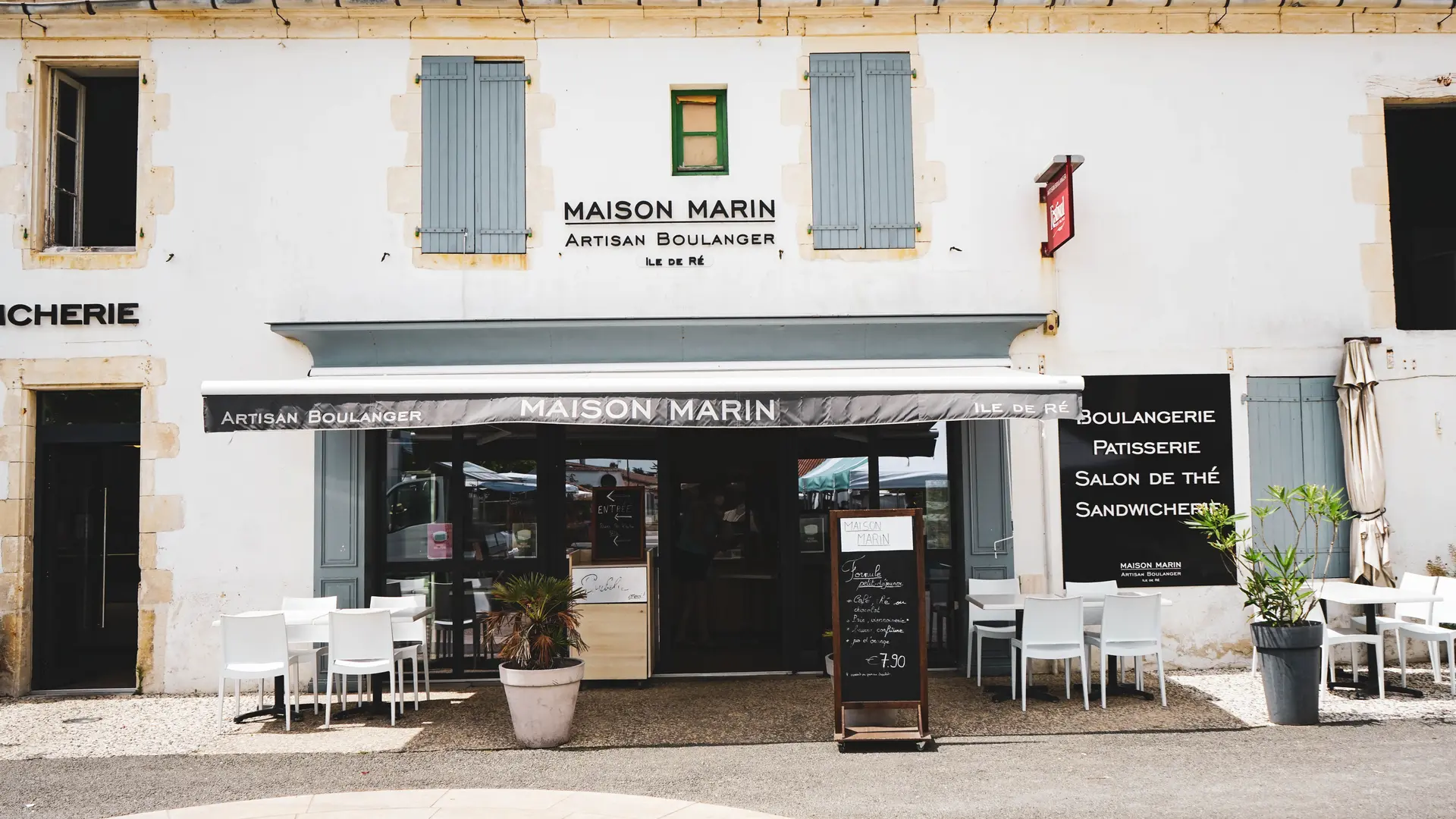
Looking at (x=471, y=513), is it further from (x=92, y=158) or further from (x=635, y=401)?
(x=92, y=158)

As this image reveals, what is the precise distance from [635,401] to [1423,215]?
8.99 m

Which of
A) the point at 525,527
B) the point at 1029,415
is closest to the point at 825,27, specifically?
the point at 1029,415

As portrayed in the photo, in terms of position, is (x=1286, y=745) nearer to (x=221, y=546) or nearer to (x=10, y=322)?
(x=221, y=546)

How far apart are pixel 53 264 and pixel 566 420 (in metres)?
4.91

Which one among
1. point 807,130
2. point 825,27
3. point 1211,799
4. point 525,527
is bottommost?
point 1211,799

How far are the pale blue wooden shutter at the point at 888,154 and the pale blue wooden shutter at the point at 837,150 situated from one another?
68 millimetres

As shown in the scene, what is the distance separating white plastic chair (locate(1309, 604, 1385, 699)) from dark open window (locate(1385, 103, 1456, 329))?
3.53 metres

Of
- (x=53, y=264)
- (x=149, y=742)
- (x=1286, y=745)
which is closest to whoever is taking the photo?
(x=1286, y=745)

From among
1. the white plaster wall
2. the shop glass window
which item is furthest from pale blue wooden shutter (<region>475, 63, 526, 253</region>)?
the shop glass window

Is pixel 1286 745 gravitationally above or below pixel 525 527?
below

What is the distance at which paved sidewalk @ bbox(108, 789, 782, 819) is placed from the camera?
5.08m

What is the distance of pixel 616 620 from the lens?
8336 mm

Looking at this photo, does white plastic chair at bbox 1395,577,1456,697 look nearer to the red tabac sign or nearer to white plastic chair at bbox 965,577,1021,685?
white plastic chair at bbox 965,577,1021,685

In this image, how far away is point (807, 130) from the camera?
8.78 m
